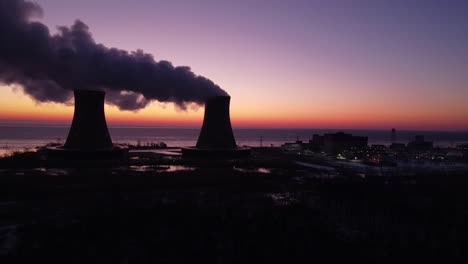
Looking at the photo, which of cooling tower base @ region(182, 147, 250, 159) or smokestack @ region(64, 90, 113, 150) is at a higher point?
smokestack @ region(64, 90, 113, 150)

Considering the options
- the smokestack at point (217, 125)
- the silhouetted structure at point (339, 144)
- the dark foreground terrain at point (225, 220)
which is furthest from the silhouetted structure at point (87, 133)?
the silhouetted structure at point (339, 144)

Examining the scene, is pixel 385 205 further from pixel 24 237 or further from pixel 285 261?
pixel 24 237

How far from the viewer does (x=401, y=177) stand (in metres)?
29.2

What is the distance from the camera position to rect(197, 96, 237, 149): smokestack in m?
33.4

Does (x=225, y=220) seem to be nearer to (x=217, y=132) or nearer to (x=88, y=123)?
(x=88, y=123)

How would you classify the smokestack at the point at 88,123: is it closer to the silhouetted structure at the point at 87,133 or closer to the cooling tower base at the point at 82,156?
the silhouetted structure at the point at 87,133

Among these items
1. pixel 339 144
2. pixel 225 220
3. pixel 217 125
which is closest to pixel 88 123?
pixel 217 125

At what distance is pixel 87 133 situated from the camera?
3028 cm

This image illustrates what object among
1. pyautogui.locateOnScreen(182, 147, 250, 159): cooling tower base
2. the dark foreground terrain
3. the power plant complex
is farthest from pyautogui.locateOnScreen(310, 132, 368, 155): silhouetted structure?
the dark foreground terrain

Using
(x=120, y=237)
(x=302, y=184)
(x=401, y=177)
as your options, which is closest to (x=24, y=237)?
(x=120, y=237)

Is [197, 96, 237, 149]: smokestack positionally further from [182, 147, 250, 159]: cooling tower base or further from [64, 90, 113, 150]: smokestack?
[64, 90, 113, 150]: smokestack

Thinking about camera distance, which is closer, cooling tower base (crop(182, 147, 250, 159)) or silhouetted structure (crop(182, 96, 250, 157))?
silhouetted structure (crop(182, 96, 250, 157))

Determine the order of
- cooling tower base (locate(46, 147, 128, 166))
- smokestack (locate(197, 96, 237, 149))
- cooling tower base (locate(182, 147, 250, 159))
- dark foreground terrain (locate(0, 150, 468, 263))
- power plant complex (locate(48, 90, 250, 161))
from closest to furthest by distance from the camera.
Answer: dark foreground terrain (locate(0, 150, 468, 263))
power plant complex (locate(48, 90, 250, 161))
cooling tower base (locate(46, 147, 128, 166))
smokestack (locate(197, 96, 237, 149))
cooling tower base (locate(182, 147, 250, 159))

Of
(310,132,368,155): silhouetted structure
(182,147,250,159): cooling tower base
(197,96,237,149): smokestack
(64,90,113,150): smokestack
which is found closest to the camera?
(64,90,113,150): smokestack
